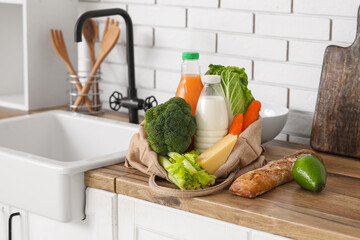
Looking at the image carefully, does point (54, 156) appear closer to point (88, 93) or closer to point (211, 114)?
point (88, 93)

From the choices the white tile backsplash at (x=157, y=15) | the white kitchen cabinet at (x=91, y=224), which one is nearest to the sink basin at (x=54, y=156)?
the white kitchen cabinet at (x=91, y=224)

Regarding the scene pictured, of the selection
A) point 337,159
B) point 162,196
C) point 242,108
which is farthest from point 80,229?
point 337,159

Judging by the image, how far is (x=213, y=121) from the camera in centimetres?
140

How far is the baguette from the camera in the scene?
A: 50.0 inches

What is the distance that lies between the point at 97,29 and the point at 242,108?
104cm

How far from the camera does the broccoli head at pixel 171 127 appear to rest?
4.44 feet

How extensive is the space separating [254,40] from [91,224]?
845 mm

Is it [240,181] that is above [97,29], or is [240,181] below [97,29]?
below

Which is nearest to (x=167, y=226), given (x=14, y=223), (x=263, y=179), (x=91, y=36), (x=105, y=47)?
(x=263, y=179)

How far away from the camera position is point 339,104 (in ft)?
5.47

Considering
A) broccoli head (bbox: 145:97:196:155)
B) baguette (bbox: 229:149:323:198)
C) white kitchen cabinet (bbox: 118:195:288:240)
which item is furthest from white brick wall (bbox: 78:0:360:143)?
white kitchen cabinet (bbox: 118:195:288:240)

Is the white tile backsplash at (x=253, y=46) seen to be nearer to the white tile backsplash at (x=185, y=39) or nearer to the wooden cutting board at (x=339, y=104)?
the white tile backsplash at (x=185, y=39)

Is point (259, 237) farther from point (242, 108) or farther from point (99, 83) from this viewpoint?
point (99, 83)

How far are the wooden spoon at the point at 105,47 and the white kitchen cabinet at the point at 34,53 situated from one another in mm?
183
